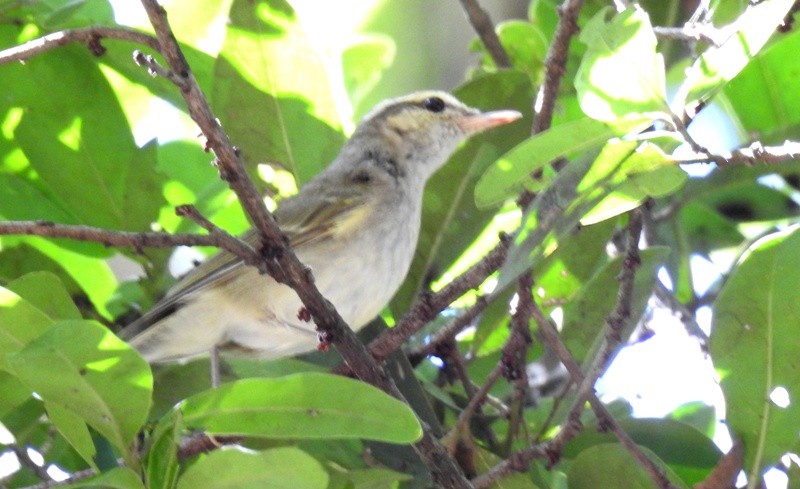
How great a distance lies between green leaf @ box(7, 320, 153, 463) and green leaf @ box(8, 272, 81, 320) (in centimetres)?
57

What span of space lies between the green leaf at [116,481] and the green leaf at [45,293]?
0.64 meters

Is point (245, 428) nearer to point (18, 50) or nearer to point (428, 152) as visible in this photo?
point (18, 50)

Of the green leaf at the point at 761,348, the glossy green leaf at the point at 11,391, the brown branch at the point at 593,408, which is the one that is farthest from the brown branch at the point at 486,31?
the glossy green leaf at the point at 11,391

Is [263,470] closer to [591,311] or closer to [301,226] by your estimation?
[591,311]

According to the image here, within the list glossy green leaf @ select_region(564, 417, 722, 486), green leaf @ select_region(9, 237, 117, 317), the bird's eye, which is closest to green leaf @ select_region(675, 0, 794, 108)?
glossy green leaf @ select_region(564, 417, 722, 486)

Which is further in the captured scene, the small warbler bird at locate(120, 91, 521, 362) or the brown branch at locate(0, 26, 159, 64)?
the small warbler bird at locate(120, 91, 521, 362)

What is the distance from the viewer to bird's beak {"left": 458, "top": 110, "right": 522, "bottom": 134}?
10.1ft

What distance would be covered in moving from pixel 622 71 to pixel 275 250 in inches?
26.7

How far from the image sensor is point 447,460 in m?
2.11

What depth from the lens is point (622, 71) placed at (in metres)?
1.92

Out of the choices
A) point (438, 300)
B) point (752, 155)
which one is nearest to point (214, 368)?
point (438, 300)

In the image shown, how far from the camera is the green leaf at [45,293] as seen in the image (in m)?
2.33

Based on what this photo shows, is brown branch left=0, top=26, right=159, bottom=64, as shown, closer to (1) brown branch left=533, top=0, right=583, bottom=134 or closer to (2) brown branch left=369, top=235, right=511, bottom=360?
(2) brown branch left=369, top=235, right=511, bottom=360

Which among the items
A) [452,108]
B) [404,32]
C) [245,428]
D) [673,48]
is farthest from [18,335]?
[404,32]
